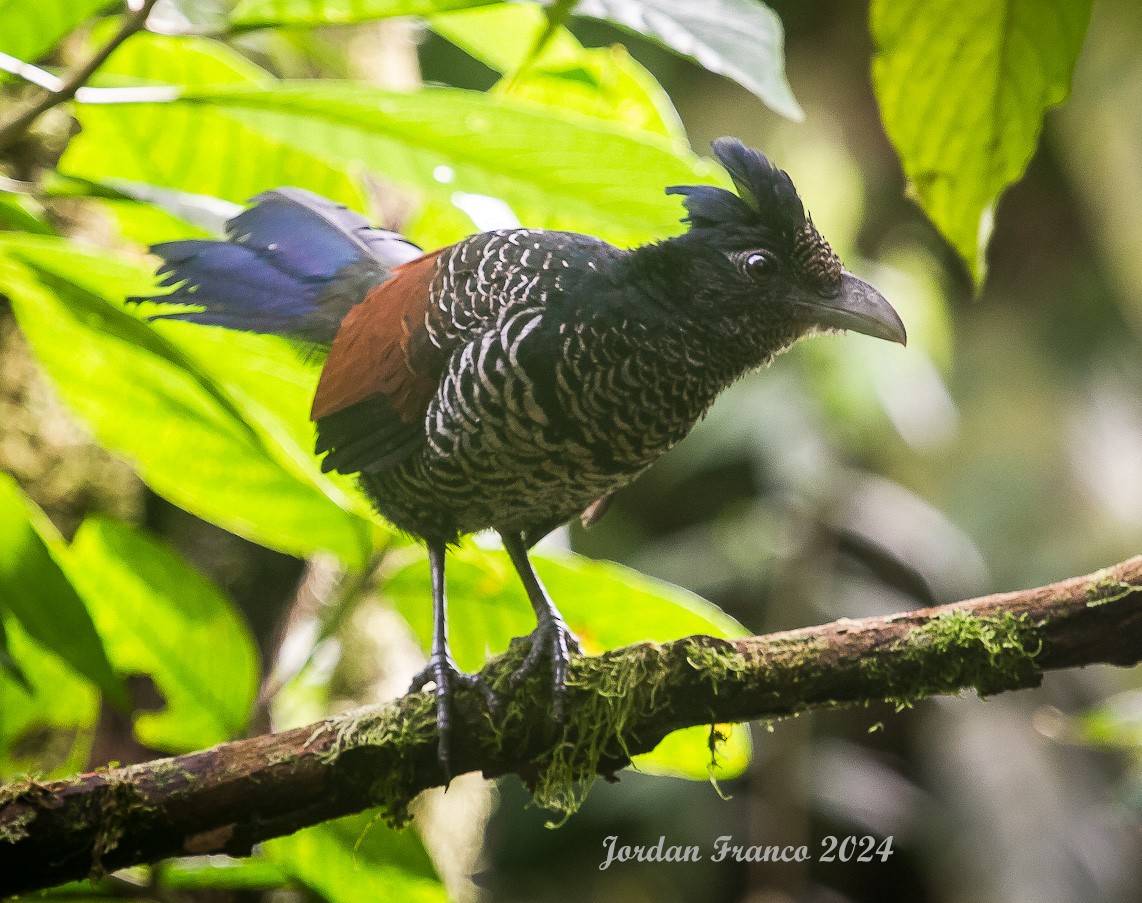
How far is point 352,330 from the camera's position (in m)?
1.82

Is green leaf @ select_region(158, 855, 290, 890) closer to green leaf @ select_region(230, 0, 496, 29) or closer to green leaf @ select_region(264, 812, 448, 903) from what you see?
green leaf @ select_region(264, 812, 448, 903)

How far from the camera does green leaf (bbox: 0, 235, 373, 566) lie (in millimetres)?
1652

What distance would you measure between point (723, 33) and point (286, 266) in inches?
38.6

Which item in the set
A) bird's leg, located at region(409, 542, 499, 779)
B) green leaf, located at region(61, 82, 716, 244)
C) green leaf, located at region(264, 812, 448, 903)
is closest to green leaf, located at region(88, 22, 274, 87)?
green leaf, located at region(61, 82, 716, 244)

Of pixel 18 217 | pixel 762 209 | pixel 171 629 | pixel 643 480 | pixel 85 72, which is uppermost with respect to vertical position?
pixel 85 72

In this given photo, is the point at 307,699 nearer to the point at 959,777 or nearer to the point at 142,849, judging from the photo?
the point at 142,849

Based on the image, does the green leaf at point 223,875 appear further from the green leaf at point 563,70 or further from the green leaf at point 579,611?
the green leaf at point 563,70

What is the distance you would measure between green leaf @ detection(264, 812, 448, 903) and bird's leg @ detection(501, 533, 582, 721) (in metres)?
0.35

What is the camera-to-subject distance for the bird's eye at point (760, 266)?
4.60ft

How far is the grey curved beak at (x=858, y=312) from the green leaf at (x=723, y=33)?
236 mm

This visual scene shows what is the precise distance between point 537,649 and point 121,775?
61 cm

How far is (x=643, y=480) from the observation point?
5.90m

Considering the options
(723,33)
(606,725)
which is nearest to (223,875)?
(606,725)

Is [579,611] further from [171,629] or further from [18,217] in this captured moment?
[18,217]
